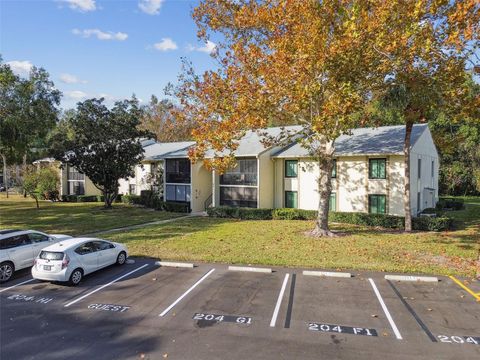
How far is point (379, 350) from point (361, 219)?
17.9 metres

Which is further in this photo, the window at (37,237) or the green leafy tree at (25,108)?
the green leafy tree at (25,108)

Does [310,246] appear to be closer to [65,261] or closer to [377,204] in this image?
[377,204]

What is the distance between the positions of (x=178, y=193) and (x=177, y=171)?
2.20 meters

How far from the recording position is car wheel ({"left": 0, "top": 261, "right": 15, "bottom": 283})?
13.0 m

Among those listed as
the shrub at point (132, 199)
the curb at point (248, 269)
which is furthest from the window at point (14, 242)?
the shrub at point (132, 199)

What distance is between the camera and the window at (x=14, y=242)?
13.5 metres

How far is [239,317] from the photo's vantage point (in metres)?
9.55

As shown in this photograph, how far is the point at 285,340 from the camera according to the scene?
27.1 ft

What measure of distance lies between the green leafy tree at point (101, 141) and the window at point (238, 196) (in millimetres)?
10000

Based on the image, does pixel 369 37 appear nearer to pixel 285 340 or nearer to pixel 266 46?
pixel 266 46

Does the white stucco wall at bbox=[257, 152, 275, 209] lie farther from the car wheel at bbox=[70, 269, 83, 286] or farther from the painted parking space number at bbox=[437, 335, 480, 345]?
the painted parking space number at bbox=[437, 335, 480, 345]

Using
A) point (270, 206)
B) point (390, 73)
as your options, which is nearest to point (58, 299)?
point (390, 73)

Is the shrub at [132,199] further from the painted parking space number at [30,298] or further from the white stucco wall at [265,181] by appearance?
the painted parking space number at [30,298]

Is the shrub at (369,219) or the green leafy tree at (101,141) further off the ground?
the green leafy tree at (101,141)
